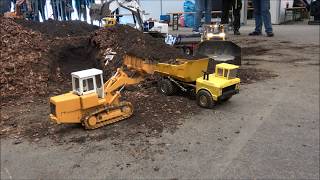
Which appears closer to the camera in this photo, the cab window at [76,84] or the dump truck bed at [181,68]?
the cab window at [76,84]

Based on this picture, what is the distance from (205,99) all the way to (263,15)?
960 centimetres

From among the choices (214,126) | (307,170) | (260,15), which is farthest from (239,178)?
(260,15)

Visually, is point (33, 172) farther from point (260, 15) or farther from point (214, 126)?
Result: point (260, 15)

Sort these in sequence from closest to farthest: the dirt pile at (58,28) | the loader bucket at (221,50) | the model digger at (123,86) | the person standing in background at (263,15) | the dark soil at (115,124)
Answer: the model digger at (123,86)
the dark soil at (115,124)
the loader bucket at (221,50)
the dirt pile at (58,28)
the person standing in background at (263,15)

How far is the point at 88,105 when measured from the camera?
580cm

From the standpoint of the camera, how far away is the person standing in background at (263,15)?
50.5 feet

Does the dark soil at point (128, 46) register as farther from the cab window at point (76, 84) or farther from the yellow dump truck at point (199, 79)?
the cab window at point (76, 84)

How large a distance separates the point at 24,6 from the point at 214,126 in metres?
11.6

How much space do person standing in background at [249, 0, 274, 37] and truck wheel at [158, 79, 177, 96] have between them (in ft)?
29.7

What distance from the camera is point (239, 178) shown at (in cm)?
462

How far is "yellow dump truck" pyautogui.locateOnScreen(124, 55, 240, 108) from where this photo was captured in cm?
673

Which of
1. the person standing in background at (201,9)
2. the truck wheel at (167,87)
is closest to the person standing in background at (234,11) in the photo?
the person standing in background at (201,9)

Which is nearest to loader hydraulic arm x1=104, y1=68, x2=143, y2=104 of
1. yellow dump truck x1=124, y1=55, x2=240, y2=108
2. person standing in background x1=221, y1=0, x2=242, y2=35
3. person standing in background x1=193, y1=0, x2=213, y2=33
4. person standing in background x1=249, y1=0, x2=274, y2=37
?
yellow dump truck x1=124, y1=55, x2=240, y2=108

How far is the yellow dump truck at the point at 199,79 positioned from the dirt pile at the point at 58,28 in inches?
129
